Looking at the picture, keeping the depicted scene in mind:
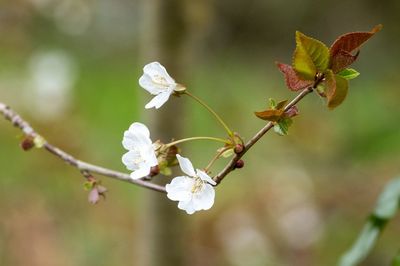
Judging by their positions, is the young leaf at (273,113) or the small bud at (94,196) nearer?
the young leaf at (273,113)

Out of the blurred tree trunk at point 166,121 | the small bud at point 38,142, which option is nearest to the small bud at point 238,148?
the small bud at point 38,142

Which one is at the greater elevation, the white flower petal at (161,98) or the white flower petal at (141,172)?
the white flower petal at (161,98)

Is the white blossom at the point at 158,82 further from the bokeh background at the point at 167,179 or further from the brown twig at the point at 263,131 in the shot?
the bokeh background at the point at 167,179

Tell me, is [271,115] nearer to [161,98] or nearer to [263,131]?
[263,131]

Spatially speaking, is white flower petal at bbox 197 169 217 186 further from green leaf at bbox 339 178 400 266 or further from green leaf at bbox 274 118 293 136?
green leaf at bbox 339 178 400 266

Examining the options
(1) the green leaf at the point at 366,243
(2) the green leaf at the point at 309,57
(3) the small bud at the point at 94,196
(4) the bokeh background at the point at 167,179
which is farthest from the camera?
(4) the bokeh background at the point at 167,179

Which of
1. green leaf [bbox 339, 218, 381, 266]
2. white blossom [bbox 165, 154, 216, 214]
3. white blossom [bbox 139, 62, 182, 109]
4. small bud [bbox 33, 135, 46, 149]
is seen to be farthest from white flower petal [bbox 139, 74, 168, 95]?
green leaf [bbox 339, 218, 381, 266]
